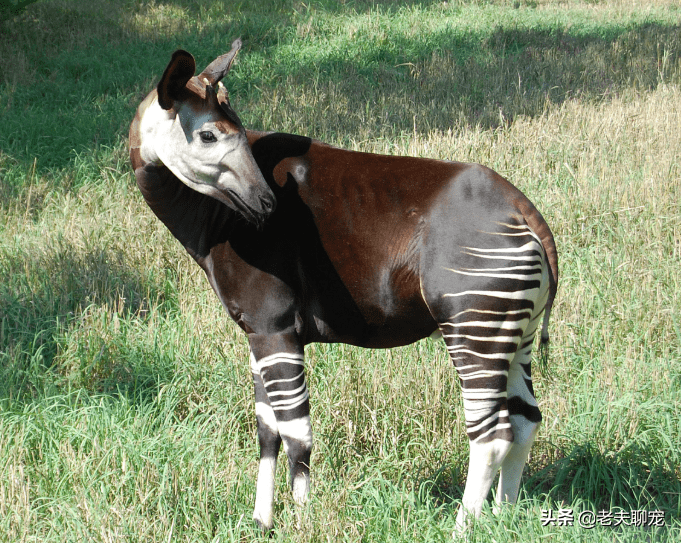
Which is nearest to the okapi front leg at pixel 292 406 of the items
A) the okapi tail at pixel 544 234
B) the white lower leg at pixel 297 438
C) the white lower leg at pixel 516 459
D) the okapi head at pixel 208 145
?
the white lower leg at pixel 297 438

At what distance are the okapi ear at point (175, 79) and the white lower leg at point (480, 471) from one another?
1.69 meters

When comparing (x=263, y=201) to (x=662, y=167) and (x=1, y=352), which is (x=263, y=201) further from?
(x=662, y=167)

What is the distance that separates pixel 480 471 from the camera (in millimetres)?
2555

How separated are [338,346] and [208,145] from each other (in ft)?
6.08

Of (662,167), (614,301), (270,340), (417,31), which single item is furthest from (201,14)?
(270,340)

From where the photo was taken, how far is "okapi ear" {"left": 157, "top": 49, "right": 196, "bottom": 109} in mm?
2295

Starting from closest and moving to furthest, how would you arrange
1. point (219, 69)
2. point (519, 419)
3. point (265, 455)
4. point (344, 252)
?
point (219, 69) → point (344, 252) → point (519, 419) → point (265, 455)

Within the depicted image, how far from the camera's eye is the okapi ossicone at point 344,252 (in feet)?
7.93

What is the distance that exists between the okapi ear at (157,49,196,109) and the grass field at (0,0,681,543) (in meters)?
1.57

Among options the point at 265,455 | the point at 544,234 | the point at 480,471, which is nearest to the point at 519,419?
the point at 480,471

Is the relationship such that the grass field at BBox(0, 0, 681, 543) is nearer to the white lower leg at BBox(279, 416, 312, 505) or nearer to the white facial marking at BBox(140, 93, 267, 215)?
the white lower leg at BBox(279, 416, 312, 505)

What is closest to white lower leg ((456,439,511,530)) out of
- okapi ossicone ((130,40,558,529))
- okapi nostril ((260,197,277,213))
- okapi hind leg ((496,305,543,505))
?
okapi ossicone ((130,40,558,529))

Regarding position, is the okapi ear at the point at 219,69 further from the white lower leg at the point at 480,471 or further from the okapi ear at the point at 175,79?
the white lower leg at the point at 480,471

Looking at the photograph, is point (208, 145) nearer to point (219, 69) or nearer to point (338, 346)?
point (219, 69)
